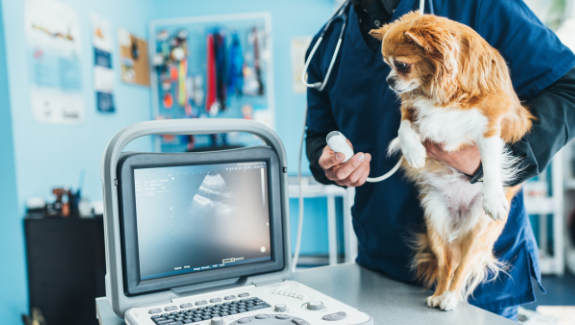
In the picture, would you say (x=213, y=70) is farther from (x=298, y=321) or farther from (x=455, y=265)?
(x=298, y=321)

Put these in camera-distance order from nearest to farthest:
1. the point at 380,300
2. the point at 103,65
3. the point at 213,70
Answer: the point at 380,300 < the point at 103,65 < the point at 213,70

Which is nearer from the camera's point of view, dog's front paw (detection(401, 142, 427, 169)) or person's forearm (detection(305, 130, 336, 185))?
dog's front paw (detection(401, 142, 427, 169))

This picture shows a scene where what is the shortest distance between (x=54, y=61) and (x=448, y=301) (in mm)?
2817

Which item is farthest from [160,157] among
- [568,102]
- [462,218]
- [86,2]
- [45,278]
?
[86,2]

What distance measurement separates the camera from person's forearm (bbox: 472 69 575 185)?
80 centimetres

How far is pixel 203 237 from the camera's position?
873 millimetres

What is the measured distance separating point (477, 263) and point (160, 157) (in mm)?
768

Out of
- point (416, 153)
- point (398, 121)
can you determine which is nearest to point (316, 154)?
point (398, 121)

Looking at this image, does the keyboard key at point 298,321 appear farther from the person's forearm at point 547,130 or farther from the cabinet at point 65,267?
the cabinet at point 65,267

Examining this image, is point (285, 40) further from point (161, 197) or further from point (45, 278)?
point (161, 197)

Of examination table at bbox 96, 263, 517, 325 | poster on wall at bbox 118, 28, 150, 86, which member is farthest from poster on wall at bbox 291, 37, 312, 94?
examination table at bbox 96, 263, 517, 325

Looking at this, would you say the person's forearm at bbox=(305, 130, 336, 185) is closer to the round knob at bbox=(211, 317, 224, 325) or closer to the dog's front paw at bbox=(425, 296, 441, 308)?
the dog's front paw at bbox=(425, 296, 441, 308)

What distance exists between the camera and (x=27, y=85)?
2430mm

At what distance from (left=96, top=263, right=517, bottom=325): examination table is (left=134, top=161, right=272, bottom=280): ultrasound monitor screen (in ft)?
0.59
